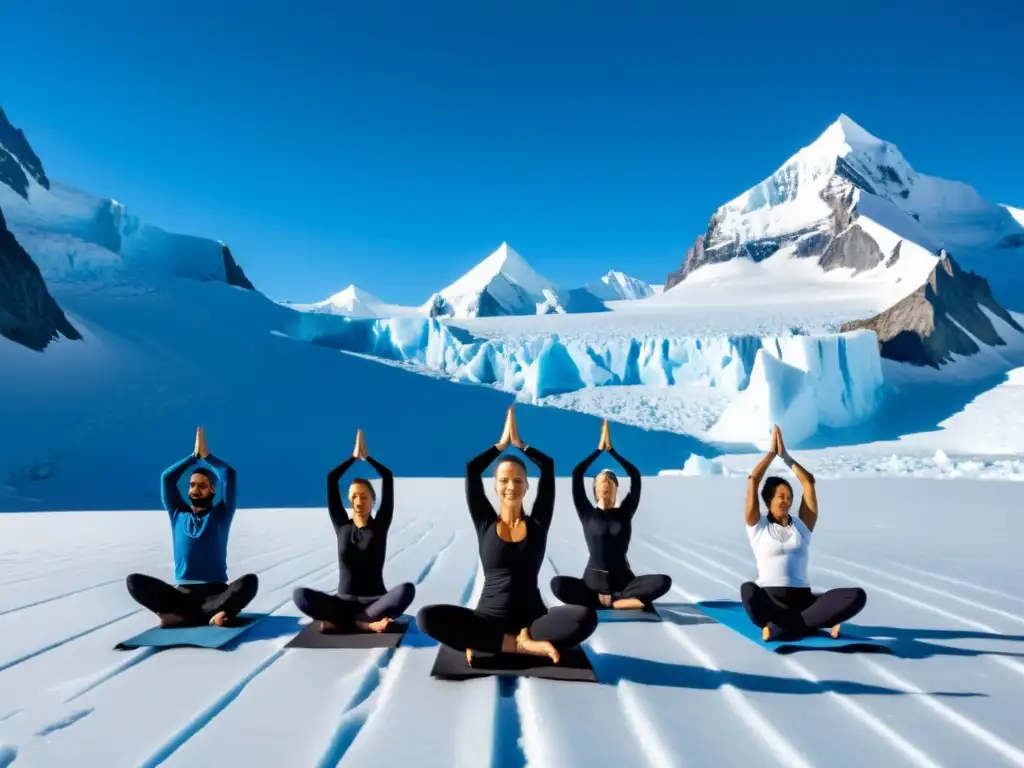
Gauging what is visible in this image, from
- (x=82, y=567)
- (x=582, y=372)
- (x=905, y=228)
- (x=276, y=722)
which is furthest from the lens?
(x=905, y=228)

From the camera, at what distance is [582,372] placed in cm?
3080

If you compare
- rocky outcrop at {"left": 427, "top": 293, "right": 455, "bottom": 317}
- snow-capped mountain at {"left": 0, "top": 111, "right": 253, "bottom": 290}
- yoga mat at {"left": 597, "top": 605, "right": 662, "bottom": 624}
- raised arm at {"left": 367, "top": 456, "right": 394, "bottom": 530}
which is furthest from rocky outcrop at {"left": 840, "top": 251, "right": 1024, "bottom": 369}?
rocky outcrop at {"left": 427, "top": 293, "right": 455, "bottom": 317}

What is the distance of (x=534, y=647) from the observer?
3266 mm

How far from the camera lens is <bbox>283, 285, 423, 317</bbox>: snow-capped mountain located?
86750mm

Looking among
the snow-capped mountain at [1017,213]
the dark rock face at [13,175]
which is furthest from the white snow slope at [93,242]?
the snow-capped mountain at [1017,213]

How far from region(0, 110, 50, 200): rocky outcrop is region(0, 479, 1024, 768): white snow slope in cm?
3992

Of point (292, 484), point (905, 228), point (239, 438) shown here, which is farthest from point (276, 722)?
point (905, 228)

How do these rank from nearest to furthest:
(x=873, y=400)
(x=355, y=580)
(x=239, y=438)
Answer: (x=355, y=580), (x=239, y=438), (x=873, y=400)

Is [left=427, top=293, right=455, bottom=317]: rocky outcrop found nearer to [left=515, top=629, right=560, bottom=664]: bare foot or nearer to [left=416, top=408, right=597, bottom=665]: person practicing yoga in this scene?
[left=416, top=408, right=597, bottom=665]: person practicing yoga

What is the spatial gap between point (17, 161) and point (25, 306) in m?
20.9

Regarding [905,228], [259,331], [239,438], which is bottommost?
[239,438]

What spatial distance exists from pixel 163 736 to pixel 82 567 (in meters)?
4.38

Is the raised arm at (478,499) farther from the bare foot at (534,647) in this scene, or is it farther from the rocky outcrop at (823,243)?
the rocky outcrop at (823,243)

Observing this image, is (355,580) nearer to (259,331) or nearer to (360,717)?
(360,717)
